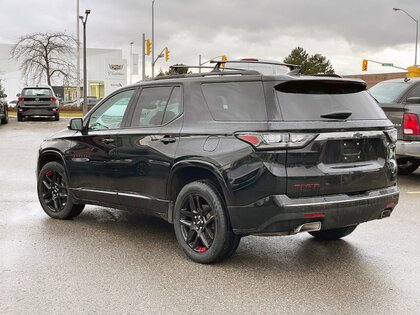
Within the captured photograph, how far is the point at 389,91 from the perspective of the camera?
10047mm

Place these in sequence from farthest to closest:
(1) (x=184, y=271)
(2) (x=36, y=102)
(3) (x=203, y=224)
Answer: (2) (x=36, y=102) → (3) (x=203, y=224) → (1) (x=184, y=271)

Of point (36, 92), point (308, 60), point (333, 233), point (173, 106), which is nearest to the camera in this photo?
point (173, 106)

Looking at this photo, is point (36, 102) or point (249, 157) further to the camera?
point (36, 102)

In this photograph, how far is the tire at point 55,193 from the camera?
6.63 metres

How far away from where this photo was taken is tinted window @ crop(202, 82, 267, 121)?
182 inches

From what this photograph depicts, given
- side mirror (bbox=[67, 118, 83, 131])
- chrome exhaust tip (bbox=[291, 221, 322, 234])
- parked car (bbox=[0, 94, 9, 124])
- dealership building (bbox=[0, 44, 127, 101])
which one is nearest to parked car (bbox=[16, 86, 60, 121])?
parked car (bbox=[0, 94, 9, 124])

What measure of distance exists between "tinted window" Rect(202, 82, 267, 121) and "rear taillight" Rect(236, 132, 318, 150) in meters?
0.20

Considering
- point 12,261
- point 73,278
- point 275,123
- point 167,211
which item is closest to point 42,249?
point 12,261

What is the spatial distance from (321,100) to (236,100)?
2.50ft

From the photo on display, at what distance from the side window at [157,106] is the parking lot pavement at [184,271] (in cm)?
133

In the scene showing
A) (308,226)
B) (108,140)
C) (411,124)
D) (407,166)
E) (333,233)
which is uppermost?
(411,124)

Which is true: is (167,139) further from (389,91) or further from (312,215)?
(389,91)

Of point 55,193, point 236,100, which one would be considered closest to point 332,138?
point 236,100

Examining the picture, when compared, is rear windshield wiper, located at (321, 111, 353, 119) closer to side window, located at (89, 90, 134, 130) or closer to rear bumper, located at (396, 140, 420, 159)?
side window, located at (89, 90, 134, 130)
